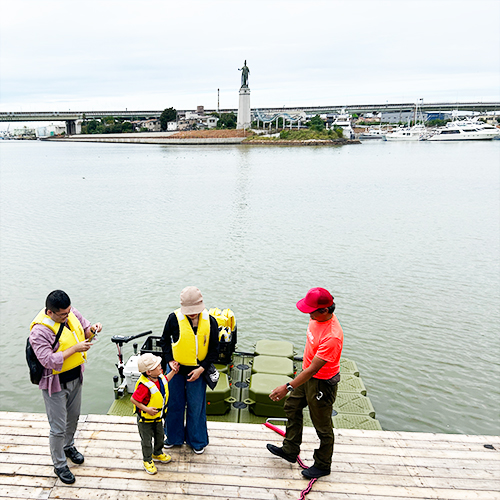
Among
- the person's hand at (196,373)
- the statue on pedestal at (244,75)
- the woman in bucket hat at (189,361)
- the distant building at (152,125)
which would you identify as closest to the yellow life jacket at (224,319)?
the woman in bucket hat at (189,361)

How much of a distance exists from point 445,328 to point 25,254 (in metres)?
16.9

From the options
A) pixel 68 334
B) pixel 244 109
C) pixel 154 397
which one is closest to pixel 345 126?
pixel 244 109

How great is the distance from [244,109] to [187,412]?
382ft

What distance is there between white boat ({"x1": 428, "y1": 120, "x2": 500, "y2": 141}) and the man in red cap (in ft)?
455

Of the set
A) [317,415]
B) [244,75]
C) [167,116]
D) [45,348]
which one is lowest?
[317,415]

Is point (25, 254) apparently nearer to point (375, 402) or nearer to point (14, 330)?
point (14, 330)

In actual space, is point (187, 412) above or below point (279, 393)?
below

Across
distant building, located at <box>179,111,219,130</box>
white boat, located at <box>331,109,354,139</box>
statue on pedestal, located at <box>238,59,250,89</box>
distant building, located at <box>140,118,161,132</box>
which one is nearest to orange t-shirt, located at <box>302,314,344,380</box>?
statue on pedestal, located at <box>238,59,250,89</box>

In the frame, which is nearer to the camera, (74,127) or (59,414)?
(59,414)

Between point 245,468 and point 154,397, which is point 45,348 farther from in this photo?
point 245,468

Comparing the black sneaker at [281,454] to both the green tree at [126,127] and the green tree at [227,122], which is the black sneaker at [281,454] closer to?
the green tree at [227,122]

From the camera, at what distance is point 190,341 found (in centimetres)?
416

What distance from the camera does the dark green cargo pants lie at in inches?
157

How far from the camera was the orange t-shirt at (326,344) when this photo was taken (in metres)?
3.79
